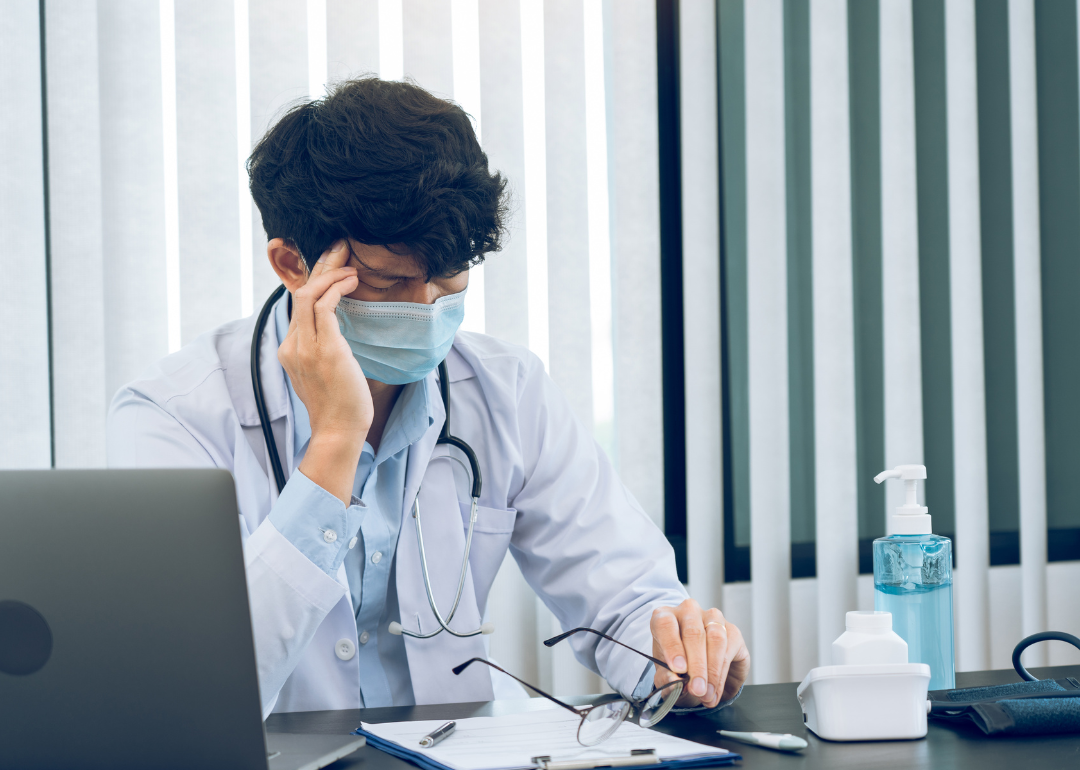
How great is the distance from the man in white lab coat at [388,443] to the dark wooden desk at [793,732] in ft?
0.12

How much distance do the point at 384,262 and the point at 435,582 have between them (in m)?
0.41

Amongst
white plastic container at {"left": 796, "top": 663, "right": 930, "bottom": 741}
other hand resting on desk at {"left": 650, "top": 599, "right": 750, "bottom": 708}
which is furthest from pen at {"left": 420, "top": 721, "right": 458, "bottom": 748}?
white plastic container at {"left": 796, "top": 663, "right": 930, "bottom": 741}

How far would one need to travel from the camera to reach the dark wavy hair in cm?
98

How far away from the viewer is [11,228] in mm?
1479

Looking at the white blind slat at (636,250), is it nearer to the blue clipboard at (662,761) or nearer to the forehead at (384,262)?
the forehead at (384,262)

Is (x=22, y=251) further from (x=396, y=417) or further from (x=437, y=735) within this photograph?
(x=437, y=735)

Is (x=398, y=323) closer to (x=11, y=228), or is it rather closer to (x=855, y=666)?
(x=855, y=666)

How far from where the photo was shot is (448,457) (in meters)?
1.18

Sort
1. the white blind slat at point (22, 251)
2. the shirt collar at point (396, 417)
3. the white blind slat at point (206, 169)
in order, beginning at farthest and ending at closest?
1. the white blind slat at point (206, 169)
2. the white blind slat at point (22, 251)
3. the shirt collar at point (396, 417)

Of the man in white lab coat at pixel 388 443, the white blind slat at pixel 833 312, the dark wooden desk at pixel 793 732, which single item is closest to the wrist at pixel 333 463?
the man in white lab coat at pixel 388 443

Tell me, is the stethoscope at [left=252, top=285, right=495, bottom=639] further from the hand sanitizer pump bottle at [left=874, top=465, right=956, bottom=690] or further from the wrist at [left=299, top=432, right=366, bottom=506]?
the hand sanitizer pump bottle at [left=874, top=465, right=956, bottom=690]

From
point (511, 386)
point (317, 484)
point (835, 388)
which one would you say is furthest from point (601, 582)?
point (835, 388)

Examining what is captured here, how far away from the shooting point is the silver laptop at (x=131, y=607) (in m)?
0.53

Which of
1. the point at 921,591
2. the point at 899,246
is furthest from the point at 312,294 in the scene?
the point at 899,246
